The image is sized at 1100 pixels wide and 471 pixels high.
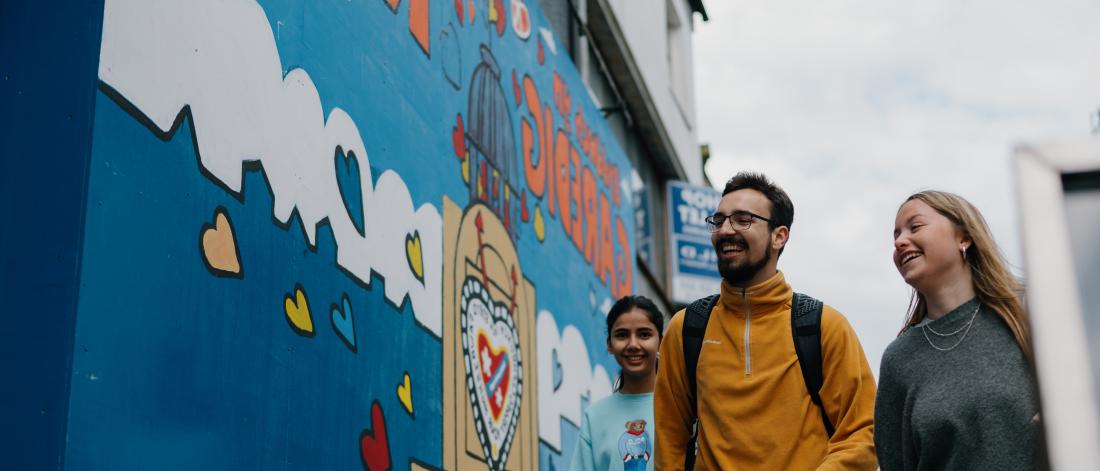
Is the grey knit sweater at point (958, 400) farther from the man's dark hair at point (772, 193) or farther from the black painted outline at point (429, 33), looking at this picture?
the black painted outline at point (429, 33)

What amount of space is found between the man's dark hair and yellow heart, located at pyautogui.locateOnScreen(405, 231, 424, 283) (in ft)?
7.44

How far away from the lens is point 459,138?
743 cm

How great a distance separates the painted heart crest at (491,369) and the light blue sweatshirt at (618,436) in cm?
135

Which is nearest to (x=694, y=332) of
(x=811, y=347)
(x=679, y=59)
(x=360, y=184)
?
(x=811, y=347)

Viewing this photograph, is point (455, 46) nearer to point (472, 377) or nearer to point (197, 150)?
point (472, 377)

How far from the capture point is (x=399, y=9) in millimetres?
6656

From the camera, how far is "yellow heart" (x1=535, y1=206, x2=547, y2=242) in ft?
29.7

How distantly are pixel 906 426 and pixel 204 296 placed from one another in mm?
2344

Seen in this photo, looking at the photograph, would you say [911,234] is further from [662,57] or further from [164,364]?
[662,57]

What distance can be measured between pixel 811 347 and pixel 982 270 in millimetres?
704

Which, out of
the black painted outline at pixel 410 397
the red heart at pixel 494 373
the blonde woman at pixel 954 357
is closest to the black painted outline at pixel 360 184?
the black painted outline at pixel 410 397

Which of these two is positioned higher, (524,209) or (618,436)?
(524,209)

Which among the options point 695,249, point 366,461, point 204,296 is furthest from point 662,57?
point 204,296

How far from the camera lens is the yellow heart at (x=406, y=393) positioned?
6074 mm
